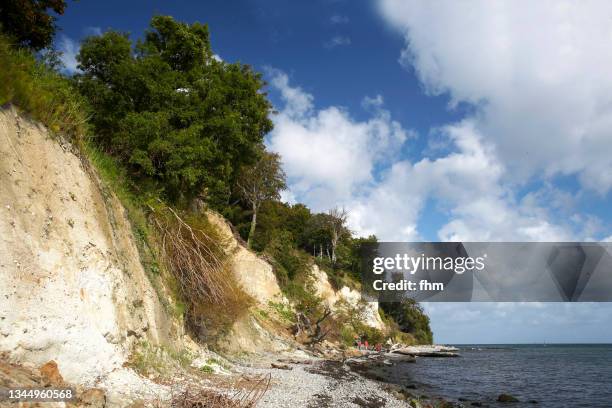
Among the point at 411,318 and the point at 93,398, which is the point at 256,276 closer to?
the point at 93,398

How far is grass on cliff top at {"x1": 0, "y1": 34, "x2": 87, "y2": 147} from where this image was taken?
24.5 ft

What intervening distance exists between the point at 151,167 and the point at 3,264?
23.0 ft

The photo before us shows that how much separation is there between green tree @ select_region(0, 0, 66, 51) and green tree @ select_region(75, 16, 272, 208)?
2434 millimetres

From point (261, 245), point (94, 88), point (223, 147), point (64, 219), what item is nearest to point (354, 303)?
point (261, 245)

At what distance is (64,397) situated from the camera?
601cm

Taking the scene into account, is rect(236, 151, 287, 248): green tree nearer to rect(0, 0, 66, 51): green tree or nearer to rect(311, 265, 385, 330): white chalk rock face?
rect(311, 265, 385, 330): white chalk rock face

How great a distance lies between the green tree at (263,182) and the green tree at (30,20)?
84.2ft

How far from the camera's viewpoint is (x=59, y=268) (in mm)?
7180

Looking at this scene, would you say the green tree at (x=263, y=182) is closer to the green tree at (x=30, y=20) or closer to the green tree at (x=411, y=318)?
the green tree at (x=30, y=20)

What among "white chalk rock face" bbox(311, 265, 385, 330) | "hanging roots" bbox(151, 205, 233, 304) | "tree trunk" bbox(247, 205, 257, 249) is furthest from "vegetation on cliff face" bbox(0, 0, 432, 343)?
"white chalk rock face" bbox(311, 265, 385, 330)

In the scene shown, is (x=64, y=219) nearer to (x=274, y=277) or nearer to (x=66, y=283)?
(x=66, y=283)

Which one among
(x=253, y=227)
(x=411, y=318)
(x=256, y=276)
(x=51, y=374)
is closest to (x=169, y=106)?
(x=51, y=374)

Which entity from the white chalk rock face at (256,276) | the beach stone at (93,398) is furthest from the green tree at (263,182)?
the beach stone at (93,398)

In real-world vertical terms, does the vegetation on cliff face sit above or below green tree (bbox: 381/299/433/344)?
above
